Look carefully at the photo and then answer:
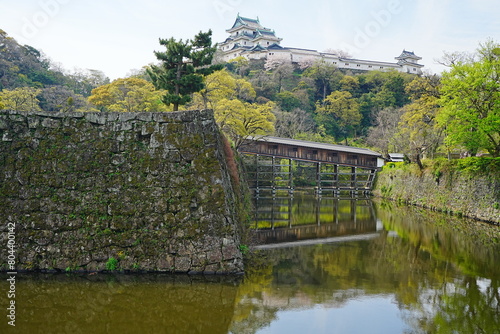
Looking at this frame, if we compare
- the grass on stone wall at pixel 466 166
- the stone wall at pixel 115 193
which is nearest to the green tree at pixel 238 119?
the grass on stone wall at pixel 466 166

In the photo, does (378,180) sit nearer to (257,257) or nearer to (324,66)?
(257,257)

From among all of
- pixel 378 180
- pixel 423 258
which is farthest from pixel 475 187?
pixel 378 180

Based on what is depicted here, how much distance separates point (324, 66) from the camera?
5238cm

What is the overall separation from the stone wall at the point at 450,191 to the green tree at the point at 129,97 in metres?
17.5

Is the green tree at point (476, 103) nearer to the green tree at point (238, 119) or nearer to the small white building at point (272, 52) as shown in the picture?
the green tree at point (238, 119)

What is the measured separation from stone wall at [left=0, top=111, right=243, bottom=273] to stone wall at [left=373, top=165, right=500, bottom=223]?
42.1 ft

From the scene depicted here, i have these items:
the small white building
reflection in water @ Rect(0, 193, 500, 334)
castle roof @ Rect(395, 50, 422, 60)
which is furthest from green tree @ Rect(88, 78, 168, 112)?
castle roof @ Rect(395, 50, 422, 60)

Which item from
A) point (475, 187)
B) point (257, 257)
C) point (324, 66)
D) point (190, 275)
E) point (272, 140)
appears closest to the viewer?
point (190, 275)

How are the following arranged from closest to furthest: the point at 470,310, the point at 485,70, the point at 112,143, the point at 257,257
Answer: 1. the point at 470,310
2. the point at 112,143
3. the point at 257,257
4. the point at 485,70

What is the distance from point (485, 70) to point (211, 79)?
14.6 m

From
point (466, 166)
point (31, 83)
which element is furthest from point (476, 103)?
point (31, 83)

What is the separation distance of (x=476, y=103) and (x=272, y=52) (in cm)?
4666

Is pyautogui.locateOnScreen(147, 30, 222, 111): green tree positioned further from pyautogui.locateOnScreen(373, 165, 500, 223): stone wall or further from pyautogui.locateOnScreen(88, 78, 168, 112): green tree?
pyautogui.locateOnScreen(373, 165, 500, 223): stone wall

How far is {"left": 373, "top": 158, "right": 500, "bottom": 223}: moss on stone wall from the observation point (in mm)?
15320
